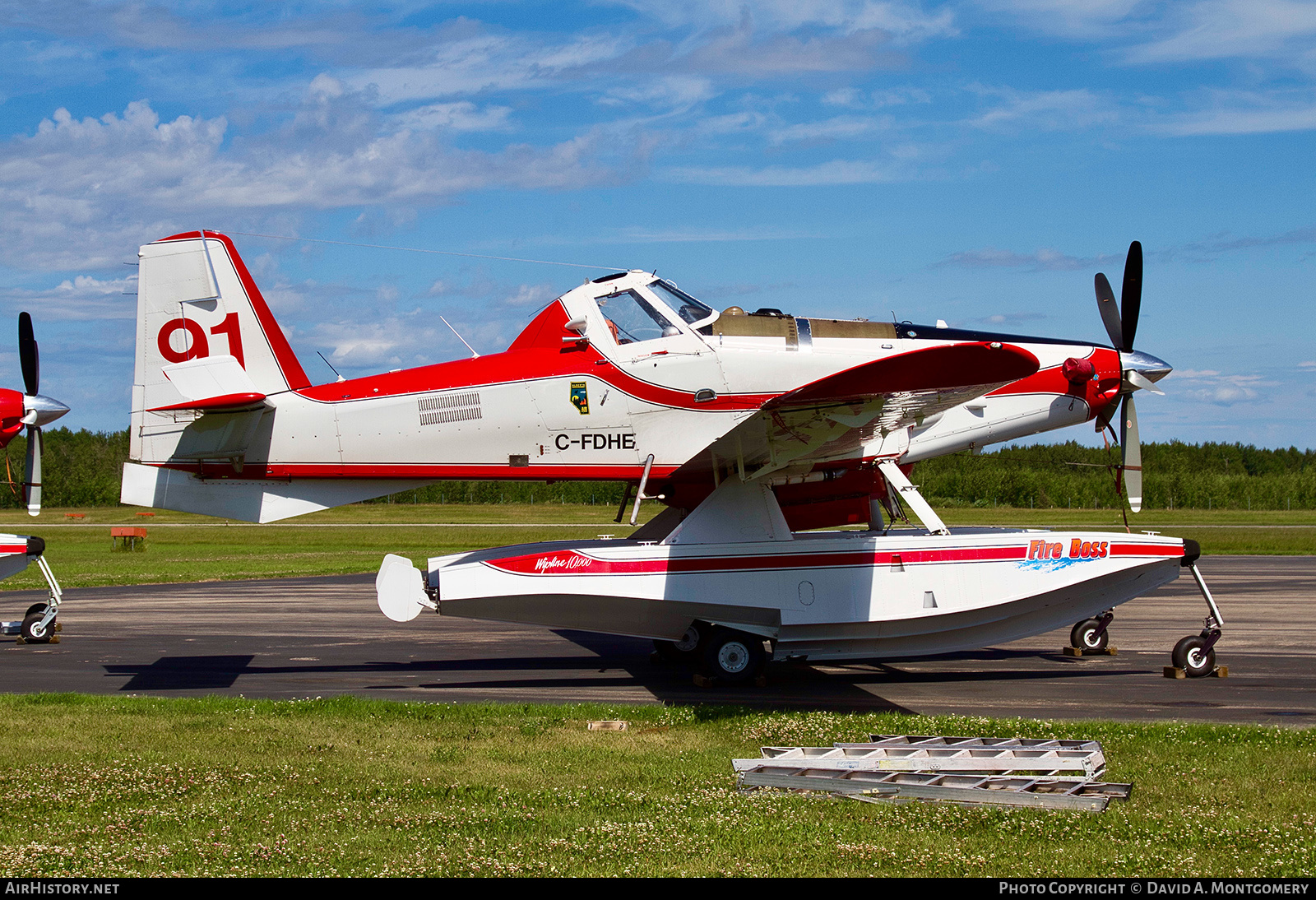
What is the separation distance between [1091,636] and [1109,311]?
4105mm

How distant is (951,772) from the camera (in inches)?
270

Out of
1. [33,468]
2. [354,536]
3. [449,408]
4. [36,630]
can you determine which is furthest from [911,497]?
[354,536]

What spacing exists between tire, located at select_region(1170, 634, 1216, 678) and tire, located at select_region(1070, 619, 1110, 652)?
71.3 inches

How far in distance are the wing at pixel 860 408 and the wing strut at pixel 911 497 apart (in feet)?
0.85

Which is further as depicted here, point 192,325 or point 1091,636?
point 1091,636

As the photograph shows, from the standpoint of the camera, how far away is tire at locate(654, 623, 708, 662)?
11602 millimetres

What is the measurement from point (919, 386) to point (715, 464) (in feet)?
10.5

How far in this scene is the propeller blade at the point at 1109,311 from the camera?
12.9 metres

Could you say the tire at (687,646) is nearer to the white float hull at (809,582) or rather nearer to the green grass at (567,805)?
the white float hull at (809,582)

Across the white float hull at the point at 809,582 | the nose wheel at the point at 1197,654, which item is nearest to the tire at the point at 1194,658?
the nose wheel at the point at 1197,654

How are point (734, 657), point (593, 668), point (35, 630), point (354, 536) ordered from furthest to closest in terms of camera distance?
point (354, 536) → point (35, 630) → point (593, 668) → point (734, 657)

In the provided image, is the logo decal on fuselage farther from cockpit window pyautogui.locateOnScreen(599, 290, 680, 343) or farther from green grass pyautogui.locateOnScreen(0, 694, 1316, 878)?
green grass pyautogui.locateOnScreen(0, 694, 1316, 878)

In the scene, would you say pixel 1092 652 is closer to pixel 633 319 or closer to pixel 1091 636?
pixel 1091 636

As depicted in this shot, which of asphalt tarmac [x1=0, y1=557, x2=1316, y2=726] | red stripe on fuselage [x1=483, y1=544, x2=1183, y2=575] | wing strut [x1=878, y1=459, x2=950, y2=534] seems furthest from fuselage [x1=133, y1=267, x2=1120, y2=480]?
asphalt tarmac [x1=0, y1=557, x2=1316, y2=726]
